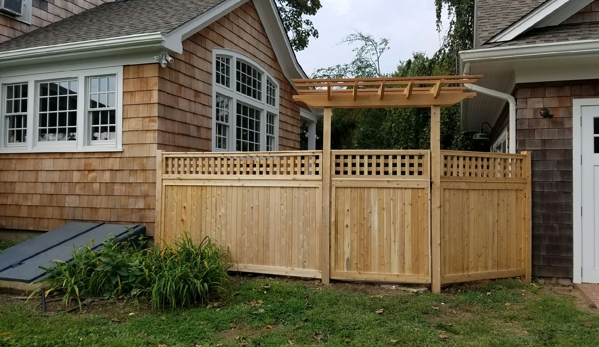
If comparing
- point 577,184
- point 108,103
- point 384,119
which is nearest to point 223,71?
point 108,103

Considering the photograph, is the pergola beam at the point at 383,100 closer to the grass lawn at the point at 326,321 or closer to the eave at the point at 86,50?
the grass lawn at the point at 326,321

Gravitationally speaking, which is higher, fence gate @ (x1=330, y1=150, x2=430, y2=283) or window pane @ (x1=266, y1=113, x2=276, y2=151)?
window pane @ (x1=266, y1=113, x2=276, y2=151)

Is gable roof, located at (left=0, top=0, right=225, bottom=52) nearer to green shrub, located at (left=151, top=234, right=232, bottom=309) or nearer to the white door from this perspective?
green shrub, located at (left=151, top=234, right=232, bottom=309)

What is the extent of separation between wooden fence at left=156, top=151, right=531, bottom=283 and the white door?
717 millimetres

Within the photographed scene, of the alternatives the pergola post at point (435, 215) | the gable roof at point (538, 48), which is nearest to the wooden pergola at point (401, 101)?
the pergola post at point (435, 215)

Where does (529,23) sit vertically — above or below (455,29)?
below

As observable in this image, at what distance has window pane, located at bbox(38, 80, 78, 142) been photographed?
23.7 feet

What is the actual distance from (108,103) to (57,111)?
104cm

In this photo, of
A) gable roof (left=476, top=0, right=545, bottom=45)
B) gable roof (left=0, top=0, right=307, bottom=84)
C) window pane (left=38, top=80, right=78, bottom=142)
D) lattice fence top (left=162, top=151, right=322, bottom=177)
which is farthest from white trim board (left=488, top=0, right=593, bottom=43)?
window pane (left=38, top=80, right=78, bottom=142)

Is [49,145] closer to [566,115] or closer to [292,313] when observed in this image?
[292,313]

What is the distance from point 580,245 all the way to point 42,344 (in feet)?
20.3

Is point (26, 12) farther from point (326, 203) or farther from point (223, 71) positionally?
point (326, 203)

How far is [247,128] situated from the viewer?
9430mm

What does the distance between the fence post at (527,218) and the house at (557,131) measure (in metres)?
0.14
